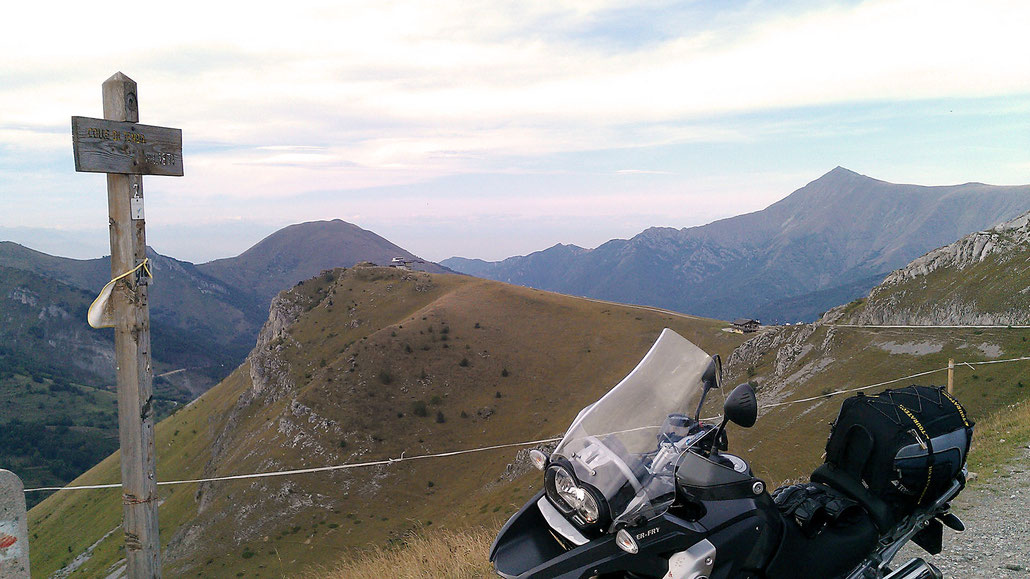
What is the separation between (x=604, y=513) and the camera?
99.9 inches

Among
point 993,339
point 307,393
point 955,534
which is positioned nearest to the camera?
point 955,534

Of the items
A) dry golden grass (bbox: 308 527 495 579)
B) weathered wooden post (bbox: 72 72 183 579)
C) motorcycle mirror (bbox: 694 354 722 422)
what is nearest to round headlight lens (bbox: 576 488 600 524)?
motorcycle mirror (bbox: 694 354 722 422)

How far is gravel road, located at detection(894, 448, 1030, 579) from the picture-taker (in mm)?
4816

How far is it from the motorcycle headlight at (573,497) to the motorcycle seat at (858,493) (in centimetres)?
197

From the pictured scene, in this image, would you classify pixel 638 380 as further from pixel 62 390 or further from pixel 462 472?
pixel 62 390

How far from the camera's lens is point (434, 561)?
519 cm

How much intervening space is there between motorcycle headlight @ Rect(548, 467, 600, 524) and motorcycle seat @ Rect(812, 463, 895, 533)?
1.97m

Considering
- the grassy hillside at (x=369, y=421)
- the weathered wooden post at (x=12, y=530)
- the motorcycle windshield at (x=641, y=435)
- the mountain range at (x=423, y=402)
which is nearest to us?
the weathered wooden post at (x=12, y=530)

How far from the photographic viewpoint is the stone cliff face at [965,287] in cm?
1958

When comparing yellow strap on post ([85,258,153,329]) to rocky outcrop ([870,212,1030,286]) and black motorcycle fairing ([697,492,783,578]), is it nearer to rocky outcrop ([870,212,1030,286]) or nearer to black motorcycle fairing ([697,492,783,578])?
black motorcycle fairing ([697,492,783,578])

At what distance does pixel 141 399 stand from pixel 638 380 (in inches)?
130

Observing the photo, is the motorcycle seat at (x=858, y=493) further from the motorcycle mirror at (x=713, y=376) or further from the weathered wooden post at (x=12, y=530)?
the weathered wooden post at (x=12, y=530)

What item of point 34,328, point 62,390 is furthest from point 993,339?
point 34,328

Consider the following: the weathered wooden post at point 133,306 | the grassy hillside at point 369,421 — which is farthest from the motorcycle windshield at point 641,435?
the grassy hillside at point 369,421
